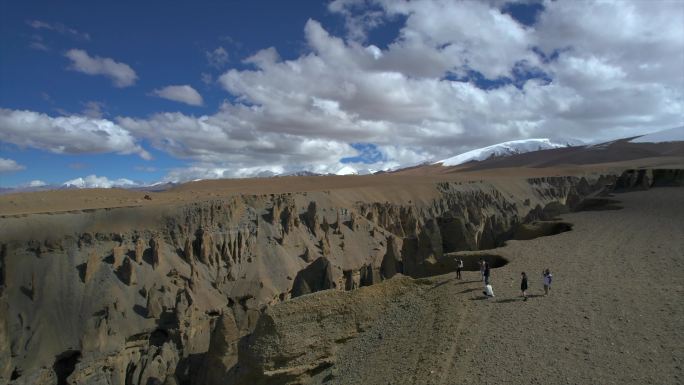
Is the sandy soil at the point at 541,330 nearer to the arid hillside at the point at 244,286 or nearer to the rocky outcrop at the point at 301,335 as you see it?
the arid hillside at the point at 244,286

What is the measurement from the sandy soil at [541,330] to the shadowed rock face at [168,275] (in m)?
2.45

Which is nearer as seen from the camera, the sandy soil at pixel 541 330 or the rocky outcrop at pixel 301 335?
the sandy soil at pixel 541 330

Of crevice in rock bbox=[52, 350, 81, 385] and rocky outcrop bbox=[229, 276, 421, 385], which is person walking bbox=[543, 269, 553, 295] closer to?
rocky outcrop bbox=[229, 276, 421, 385]

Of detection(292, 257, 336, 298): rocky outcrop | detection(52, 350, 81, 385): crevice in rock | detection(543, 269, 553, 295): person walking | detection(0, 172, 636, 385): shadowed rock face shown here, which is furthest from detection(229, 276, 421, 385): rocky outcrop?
detection(52, 350, 81, 385): crevice in rock

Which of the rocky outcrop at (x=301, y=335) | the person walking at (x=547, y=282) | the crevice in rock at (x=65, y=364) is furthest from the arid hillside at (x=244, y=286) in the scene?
the person walking at (x=547, y=282)

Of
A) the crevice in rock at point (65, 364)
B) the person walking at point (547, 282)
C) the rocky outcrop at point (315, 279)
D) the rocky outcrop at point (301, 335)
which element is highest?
the person walking at point (547, 282)

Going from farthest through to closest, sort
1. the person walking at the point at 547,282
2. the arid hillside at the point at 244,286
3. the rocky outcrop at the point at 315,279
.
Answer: the rocky outcrop at the point at 315,279 < the person walking at the point at 547,282 < the arid hillside at the point at 244,286

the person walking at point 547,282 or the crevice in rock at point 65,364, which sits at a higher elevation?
the person walking at point 547,282

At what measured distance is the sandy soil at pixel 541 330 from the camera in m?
10.4

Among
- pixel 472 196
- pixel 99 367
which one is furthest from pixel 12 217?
pixel 472 196

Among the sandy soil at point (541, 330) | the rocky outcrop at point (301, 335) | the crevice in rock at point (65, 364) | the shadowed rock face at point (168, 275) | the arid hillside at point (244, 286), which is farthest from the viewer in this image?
the crevice in rock at point (65, 364)

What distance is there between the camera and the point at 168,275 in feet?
133

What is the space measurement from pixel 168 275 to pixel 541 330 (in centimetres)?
3582

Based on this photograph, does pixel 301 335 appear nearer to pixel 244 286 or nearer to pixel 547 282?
pixel 547 282
